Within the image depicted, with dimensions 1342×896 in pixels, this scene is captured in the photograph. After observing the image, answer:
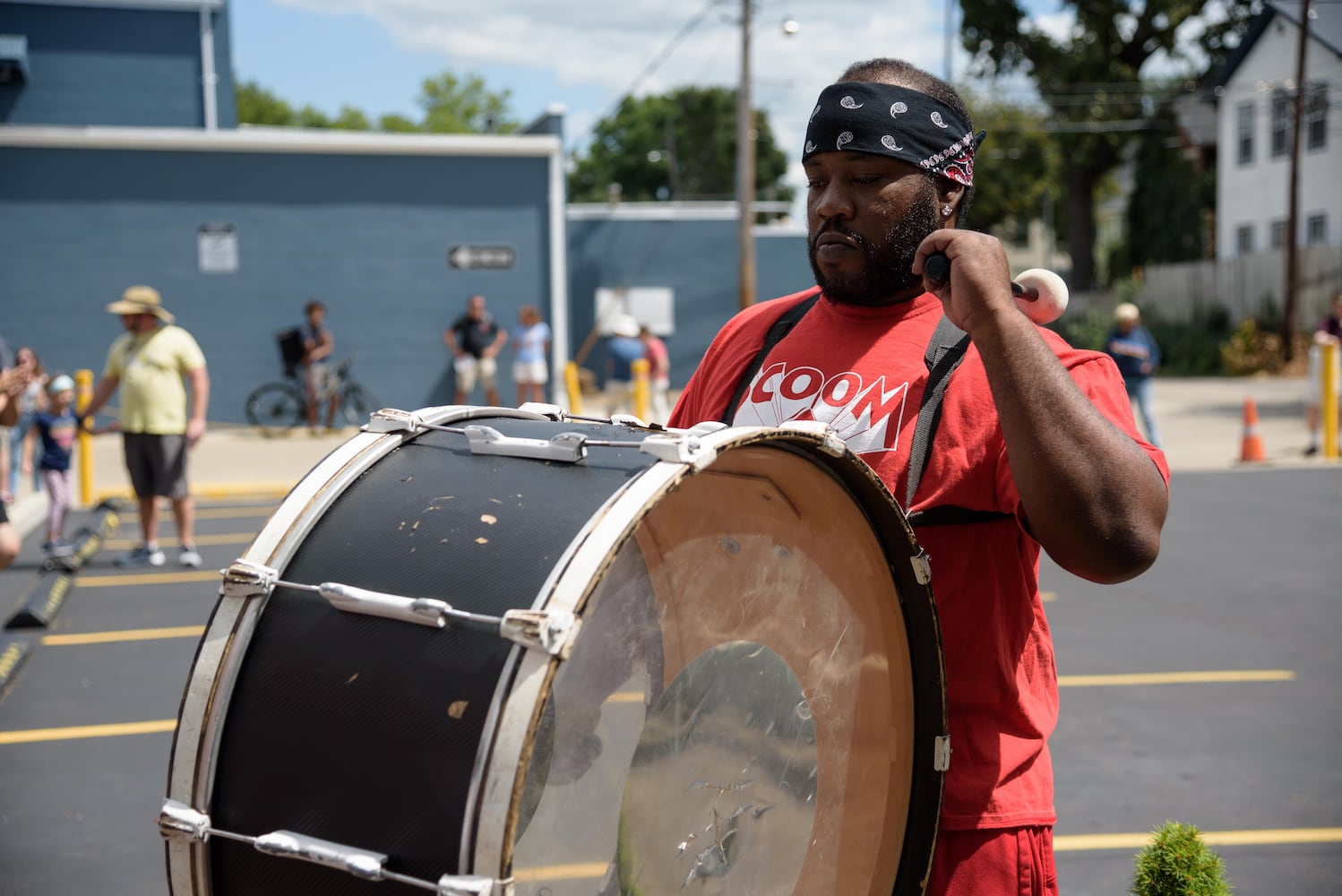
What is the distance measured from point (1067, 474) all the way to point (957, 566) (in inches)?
13.8

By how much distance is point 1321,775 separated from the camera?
521 centimetres

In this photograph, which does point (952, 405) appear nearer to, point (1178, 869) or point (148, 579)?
point (1178, 869)

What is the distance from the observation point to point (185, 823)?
1.67 m

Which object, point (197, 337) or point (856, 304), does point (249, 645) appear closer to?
point (856, 304)

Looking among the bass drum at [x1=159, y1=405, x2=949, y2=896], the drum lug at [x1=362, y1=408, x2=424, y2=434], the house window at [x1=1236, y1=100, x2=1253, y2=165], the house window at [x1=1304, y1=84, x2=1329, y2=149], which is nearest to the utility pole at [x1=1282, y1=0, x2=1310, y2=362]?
the house window at [x1=1304, y1=84, x2=1329, y2=149]

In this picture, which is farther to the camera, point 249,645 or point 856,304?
point 856,304

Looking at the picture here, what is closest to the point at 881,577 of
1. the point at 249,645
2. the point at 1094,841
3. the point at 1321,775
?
the point at 249,645

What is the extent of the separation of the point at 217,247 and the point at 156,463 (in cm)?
1137

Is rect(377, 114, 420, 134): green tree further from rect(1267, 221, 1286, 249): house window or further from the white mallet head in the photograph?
the white mallet head

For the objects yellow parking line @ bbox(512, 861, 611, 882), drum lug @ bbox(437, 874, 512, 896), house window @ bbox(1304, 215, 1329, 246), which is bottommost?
yellow parking line @ bbox(512, 861, 611, 882)

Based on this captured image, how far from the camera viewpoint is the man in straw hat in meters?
8.99

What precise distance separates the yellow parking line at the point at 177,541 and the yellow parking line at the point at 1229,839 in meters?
7.74

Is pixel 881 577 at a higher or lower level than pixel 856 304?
lower

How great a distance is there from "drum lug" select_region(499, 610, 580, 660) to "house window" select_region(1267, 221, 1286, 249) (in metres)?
36.3
